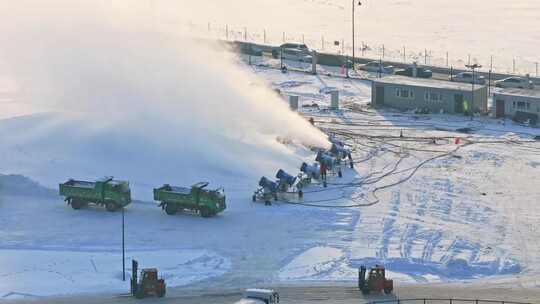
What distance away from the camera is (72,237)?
2805 cm

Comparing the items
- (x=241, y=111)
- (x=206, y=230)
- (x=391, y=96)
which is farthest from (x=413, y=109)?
(x=206, y=230)

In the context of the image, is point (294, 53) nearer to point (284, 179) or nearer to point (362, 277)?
point (284, 179)

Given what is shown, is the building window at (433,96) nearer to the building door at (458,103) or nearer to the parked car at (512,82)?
the building door at (458,103)

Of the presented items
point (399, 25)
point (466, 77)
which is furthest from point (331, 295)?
point (399, 25)

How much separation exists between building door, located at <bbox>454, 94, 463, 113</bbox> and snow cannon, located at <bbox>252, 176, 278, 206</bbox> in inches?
713

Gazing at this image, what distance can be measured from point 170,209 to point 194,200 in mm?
808

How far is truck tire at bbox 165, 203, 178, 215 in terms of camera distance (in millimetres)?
29984

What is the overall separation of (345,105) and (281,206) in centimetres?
1900

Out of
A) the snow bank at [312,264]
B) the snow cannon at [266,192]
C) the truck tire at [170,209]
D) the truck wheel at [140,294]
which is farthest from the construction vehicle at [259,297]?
the snow cannon at [266,192]

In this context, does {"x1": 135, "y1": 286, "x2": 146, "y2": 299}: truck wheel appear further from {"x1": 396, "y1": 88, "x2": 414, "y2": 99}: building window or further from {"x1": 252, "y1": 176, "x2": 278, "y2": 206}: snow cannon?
{"x1": 396, "y1": 88, "x2": 414, "y2": 99}: building window

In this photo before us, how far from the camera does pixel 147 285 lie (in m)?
23.2

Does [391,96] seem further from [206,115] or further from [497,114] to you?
[206,115]

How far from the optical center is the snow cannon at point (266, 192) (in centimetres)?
3144

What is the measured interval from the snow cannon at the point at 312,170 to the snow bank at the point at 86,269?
7.80 metres
